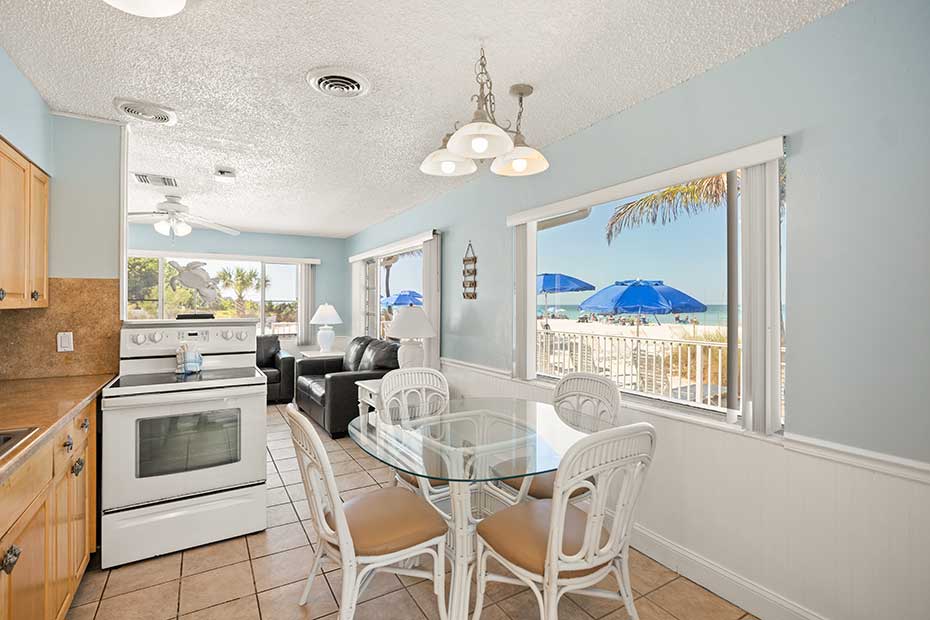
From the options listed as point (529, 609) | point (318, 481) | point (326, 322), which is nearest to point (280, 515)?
point (318, 481)

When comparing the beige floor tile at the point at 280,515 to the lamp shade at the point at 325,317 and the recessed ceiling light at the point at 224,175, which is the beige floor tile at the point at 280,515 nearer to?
the recessed ceiling light at the point at 224,175

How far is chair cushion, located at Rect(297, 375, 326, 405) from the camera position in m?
4.74

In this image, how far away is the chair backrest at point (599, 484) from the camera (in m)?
1.44

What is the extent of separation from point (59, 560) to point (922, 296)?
3260 millimetres

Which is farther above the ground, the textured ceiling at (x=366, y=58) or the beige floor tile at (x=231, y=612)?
the textured ceiling at (x=366, y=58)

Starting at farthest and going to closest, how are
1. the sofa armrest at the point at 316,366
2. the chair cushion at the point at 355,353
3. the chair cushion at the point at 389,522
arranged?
1. the sofa armrest at the point at 316,366
2. the chair cushion at the point at 355,353
3. the chair cushion at the point at 389,522

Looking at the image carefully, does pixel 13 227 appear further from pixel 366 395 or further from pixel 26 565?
pixel 366 395

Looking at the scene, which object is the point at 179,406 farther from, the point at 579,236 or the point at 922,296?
the point at 579,236

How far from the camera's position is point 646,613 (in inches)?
78.6

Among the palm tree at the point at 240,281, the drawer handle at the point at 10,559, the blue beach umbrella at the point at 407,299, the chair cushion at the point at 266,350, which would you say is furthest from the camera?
the palm tree at the point at 240,281

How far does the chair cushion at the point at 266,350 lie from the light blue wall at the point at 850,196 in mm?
5895

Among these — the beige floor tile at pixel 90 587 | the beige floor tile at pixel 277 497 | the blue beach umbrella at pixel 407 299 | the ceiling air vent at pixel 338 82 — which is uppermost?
the ceiling air vent at pixel 338 82

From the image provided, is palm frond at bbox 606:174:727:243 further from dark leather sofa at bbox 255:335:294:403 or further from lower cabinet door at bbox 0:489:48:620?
dark leather sofa at bbox 255:335:294:403

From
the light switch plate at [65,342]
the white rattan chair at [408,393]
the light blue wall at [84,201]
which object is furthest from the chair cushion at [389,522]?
the light blue wall at [84,201]
